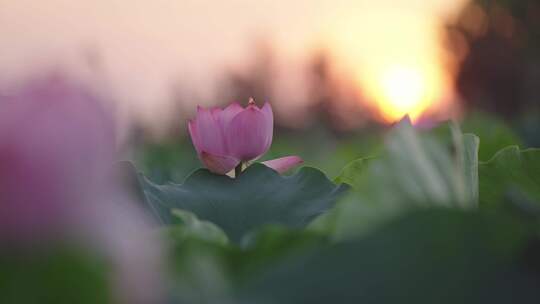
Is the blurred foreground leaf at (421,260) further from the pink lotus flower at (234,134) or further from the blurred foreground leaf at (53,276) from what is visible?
the pink lotus flower at (234,134)

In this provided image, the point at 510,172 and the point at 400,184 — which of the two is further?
the point at 510,172

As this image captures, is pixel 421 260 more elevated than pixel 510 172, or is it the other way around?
pixel 421 260

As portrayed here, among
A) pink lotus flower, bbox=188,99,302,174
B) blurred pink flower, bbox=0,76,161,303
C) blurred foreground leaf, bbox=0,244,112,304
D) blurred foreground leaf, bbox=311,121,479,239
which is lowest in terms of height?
pink lotus flower, bbox=188,99,302,174

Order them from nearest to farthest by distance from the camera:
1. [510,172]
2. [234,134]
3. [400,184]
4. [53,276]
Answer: [53,276]
[400,184]
[510,172]
[234,134]

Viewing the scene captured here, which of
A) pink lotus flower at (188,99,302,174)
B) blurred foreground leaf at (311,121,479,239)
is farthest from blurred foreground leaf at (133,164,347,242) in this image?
blurred foreground leaf at (311,121,479,239)

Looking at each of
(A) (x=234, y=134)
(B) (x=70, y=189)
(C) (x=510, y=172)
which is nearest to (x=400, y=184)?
(B) (x=70, y=189)

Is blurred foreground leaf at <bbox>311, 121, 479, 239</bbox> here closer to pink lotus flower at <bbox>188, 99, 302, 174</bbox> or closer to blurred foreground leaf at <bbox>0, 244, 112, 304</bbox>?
blurred foreground leaf at <bbox>0, 244, 112, 304</bbox>

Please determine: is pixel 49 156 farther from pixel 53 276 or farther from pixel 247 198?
pixel 247 198
